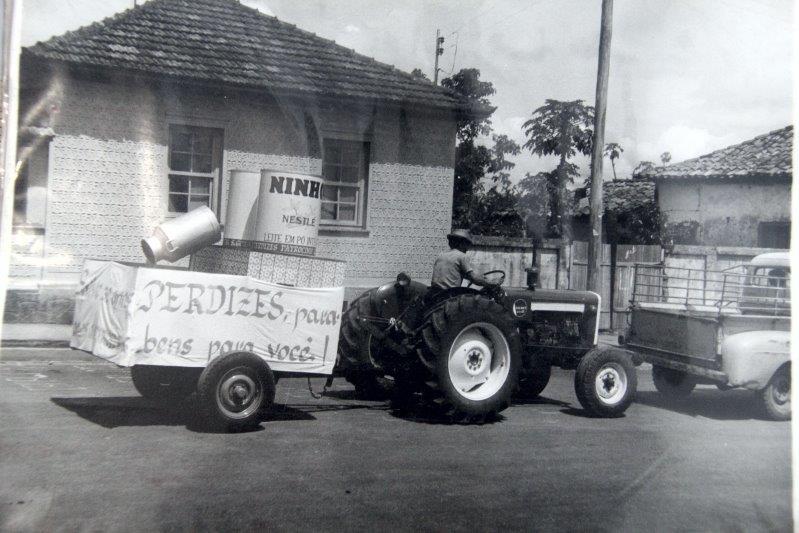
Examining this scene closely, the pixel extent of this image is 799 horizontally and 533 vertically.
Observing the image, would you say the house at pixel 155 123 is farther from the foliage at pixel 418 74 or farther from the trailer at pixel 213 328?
the trailer at pixel 213 328

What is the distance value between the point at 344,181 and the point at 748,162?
24.7 ft

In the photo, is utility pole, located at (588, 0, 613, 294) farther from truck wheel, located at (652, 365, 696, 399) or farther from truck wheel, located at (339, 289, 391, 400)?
truck wheel, located at (339, 289, 391, 400)

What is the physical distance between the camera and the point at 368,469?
5559 millimetres

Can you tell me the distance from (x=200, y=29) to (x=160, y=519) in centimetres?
825

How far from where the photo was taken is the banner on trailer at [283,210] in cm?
705

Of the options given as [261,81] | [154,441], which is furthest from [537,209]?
[154,441]

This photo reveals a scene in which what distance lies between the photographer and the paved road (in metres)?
4.53

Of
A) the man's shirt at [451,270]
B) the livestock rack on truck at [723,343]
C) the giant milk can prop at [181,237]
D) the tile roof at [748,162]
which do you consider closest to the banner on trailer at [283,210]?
the giant milk can prop at [181,237]

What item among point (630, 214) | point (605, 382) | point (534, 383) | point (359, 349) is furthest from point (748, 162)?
point (359, 349)

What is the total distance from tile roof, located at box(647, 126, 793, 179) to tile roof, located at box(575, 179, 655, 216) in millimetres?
1258

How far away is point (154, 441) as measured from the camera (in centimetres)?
599

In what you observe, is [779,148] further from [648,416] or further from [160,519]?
[160,519]

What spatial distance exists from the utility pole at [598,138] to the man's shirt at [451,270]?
17.4ft

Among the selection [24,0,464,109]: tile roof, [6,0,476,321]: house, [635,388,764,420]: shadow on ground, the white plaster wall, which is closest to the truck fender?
[635,388,764,420]: shadow on ground
